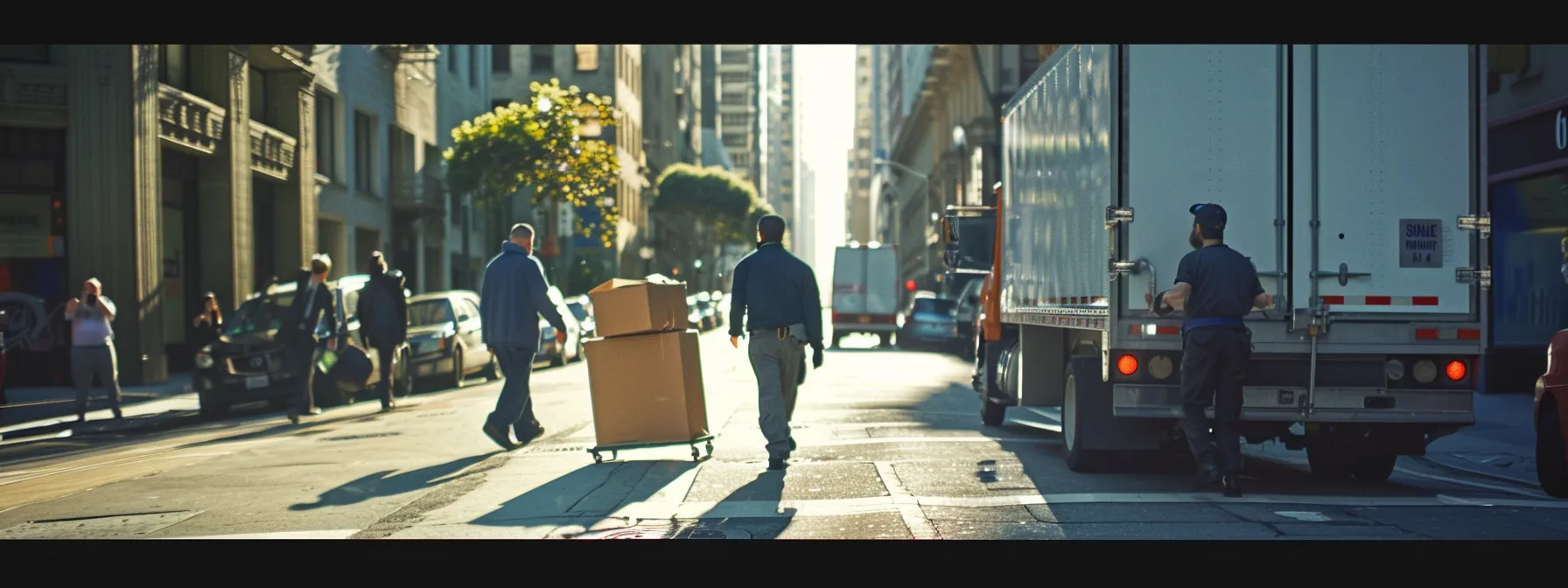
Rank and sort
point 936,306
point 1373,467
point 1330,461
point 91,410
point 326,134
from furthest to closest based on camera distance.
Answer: point 936,306, point 326,134, point 91,410, point 1330,461, point 1373,467

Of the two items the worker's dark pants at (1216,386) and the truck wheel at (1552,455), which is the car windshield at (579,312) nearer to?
the truck wheel at (1552,455)

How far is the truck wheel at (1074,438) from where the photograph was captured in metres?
10.6

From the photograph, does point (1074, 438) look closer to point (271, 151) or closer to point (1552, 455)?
point (1552, 455)

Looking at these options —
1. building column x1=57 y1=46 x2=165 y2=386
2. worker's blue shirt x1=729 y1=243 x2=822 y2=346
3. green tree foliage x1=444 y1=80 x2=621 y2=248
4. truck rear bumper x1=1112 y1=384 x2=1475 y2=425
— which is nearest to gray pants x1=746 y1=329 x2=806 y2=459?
worker's blue shirt x1=729 y1=243 x2=822 y2=346

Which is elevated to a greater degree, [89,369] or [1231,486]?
[89,369]

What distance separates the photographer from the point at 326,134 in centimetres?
3538

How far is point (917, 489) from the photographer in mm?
9734

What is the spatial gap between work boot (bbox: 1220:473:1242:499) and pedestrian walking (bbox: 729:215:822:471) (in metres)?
2.82

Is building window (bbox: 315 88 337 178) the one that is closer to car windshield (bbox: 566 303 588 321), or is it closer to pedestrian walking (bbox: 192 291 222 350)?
car windshield (bbox: 566 303 588 321)

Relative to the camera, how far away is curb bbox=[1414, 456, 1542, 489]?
447 inches

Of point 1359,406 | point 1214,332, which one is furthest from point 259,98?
point 1359,406

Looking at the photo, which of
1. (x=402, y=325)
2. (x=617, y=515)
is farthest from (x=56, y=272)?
(x=617, y=515)

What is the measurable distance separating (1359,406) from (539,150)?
32.4 metres
